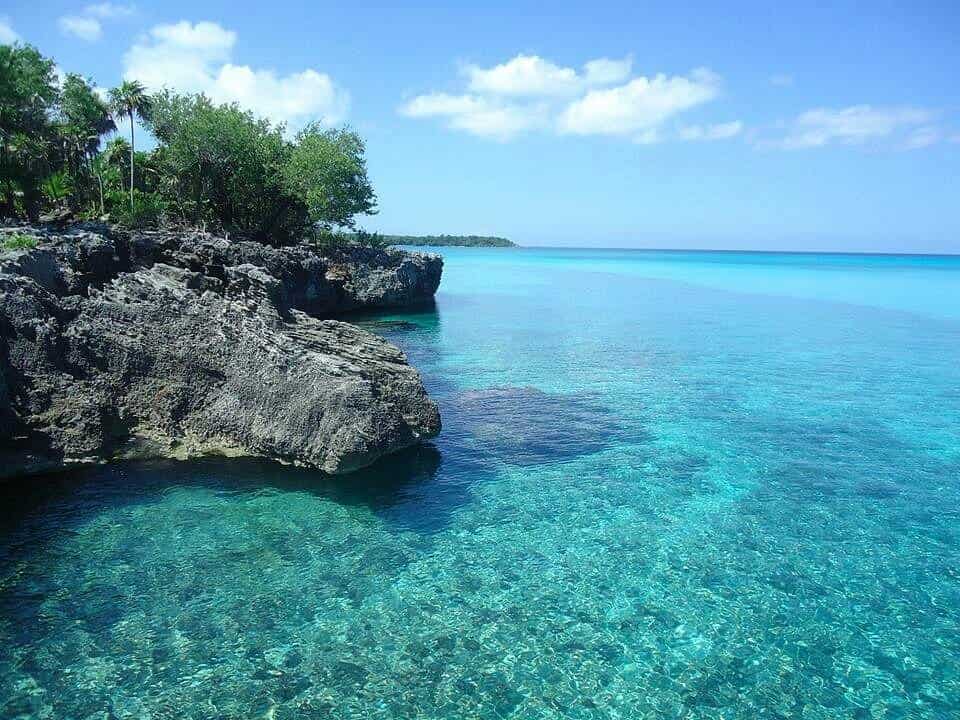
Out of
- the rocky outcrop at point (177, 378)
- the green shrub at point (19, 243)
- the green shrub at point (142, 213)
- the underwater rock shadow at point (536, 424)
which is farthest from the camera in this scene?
the green shrub at point (142, 213)

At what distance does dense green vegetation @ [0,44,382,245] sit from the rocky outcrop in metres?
25.9

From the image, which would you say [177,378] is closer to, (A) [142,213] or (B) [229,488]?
(B) [229,488]

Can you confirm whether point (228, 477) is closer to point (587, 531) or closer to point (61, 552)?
point (61, 552)

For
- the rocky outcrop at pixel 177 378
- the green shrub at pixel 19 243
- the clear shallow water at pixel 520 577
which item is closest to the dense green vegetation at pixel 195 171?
the green shrub at pixel 19 243

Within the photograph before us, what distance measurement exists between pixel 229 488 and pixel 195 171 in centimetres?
3761

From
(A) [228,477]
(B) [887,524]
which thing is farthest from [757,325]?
(A) [228,477]

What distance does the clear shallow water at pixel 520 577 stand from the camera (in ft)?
26.8

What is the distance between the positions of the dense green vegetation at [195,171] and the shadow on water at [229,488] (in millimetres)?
29455

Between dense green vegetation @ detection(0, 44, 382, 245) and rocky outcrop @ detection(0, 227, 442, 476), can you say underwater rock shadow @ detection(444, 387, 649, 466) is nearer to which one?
rocky outcrop @ detection(0, 227, 442, 476)

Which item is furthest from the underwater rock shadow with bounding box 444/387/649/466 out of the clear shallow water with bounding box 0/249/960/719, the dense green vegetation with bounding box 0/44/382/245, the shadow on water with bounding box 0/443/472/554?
the dense green vegetation with bounding box 0/44/382/245

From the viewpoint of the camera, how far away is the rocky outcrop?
13.8m

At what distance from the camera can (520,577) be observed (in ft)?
35.2

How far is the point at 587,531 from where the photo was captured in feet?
40.6

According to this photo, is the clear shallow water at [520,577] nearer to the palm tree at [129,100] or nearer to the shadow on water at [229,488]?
the shadow on water at [229,488]
